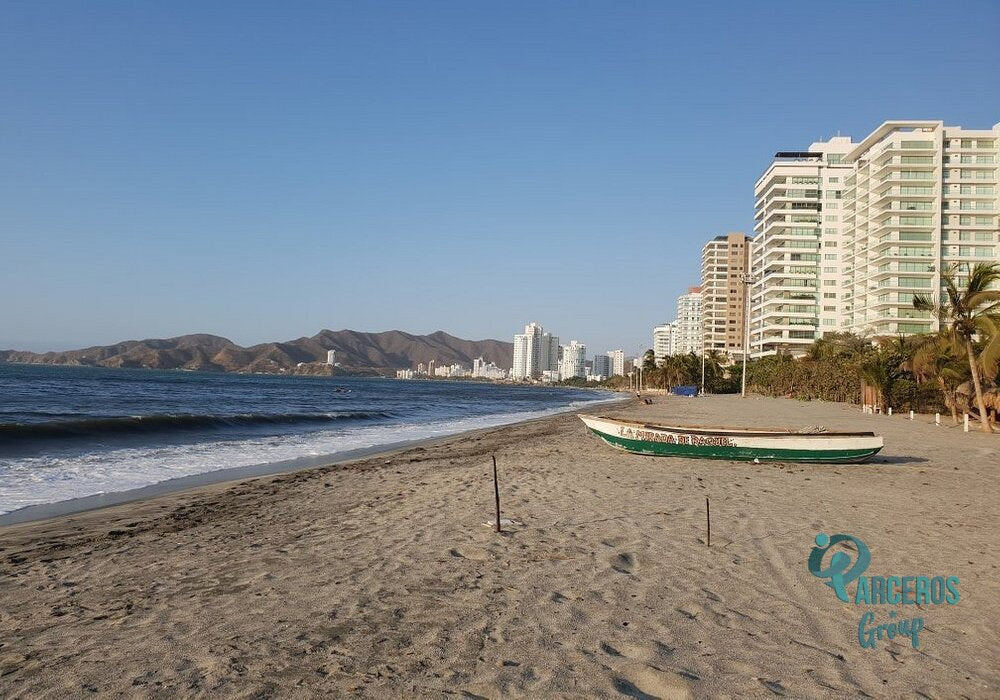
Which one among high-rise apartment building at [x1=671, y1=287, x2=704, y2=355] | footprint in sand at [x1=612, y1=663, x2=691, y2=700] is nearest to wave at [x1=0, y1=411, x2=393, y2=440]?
footprint in sand at [x1=612, y1=663, x2=691, y2=700]

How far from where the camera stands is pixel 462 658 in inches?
188

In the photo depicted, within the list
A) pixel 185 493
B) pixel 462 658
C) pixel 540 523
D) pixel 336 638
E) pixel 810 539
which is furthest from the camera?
pixel 185 493

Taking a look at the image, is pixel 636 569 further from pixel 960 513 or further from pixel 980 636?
pixel 960 513

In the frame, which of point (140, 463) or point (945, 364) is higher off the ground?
point (945, 364)

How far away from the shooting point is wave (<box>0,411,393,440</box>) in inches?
942

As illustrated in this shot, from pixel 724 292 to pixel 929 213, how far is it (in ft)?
236

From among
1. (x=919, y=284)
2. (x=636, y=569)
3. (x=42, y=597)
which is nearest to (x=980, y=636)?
(x=636, y=569)

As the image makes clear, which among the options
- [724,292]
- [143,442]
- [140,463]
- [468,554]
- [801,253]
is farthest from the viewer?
[724,292]

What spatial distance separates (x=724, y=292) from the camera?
503ft

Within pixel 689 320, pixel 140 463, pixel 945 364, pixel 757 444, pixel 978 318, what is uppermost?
pixel 689 320

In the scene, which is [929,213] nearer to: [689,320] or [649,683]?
[649,683]

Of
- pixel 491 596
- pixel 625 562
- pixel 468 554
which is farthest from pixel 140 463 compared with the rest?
pixel 625 562

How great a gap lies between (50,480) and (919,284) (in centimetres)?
9062

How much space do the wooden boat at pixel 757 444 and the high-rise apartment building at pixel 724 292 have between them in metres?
136
